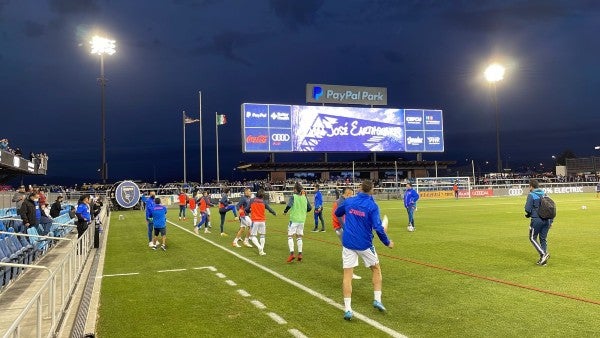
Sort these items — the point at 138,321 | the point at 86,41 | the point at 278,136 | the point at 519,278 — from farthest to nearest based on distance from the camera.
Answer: the point at 278,136 → the point at 86,41 → the point at 519,278 → the point at 138,321

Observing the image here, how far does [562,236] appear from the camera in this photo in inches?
641

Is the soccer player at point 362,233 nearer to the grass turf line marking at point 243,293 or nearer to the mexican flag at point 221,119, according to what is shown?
the grass turf line marking at point 243,293

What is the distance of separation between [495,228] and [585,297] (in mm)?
12005

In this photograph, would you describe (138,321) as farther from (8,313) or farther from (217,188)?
(217,188)

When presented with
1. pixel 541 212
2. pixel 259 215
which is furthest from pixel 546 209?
pixel 259 215

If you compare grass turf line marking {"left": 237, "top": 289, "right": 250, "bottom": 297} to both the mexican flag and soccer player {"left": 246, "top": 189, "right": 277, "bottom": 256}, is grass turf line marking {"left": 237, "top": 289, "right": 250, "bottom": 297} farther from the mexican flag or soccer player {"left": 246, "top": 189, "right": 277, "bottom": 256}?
the mexican flag

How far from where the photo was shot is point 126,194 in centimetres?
3947

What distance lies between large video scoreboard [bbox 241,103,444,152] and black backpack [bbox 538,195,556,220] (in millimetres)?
43855

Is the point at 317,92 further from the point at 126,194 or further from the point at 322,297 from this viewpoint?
the point at 322,297

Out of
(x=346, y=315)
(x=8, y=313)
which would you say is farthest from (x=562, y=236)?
(x=8, y=313)

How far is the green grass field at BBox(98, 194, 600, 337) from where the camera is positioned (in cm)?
659

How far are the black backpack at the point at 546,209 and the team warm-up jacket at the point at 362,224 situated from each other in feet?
17.1

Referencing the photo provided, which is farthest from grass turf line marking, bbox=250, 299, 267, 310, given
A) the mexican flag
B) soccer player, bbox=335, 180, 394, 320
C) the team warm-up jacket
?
the mexican flag

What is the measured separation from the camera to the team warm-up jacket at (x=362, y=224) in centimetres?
719
